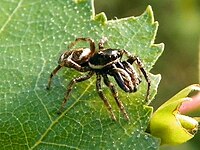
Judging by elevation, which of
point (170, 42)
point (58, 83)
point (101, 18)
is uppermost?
point (101, 18)

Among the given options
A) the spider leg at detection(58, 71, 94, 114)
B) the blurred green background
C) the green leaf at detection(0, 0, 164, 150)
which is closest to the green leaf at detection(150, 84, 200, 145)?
the green leaf at detection(0, 0, 164, 150)

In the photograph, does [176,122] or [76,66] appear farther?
[76,66]

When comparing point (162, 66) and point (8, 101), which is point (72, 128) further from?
point (162, 66)

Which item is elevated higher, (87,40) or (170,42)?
(87,40)

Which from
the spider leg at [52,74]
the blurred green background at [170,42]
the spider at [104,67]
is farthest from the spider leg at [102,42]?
the blurred green background at [170,42]

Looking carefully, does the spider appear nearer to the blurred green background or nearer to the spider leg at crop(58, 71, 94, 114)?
the spider leg at crop(58, 71, 94, 114)

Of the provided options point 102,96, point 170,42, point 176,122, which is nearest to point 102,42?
point 102,96

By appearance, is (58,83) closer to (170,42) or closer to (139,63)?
(139,63)
